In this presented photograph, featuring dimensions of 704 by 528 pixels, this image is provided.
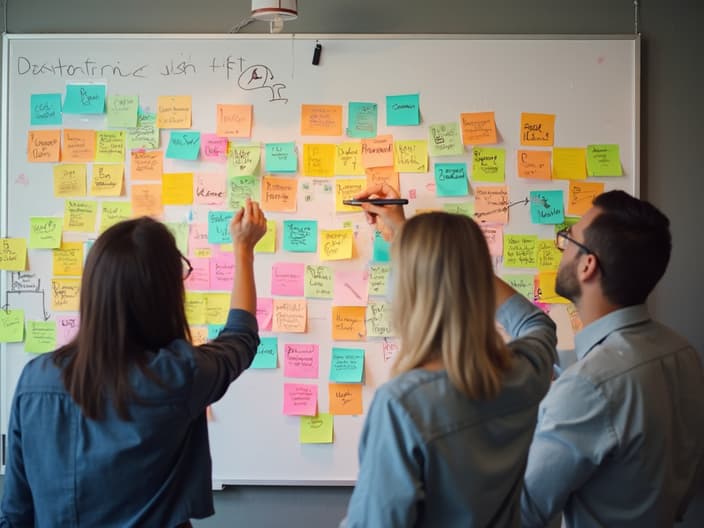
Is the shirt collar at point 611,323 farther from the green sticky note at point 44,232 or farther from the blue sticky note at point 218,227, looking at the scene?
the green sticky note at point 44,232

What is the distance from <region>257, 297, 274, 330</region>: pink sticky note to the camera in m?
2.45

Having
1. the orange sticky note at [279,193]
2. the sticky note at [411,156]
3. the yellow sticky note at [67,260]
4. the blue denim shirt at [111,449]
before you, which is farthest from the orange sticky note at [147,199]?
the blue denim shirt at [111,449]

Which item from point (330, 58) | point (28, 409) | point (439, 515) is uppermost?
point (330, 58)

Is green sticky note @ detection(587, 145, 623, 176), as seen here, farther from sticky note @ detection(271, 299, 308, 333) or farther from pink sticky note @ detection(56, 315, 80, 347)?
pink sticky note @ detection(56, 315, 80, 347)

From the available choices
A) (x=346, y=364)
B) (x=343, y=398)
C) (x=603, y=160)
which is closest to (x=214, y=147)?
(x=346, y=364)

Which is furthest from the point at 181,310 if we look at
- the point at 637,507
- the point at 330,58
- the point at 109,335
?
the point at 330,58

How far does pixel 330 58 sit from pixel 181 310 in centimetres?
141

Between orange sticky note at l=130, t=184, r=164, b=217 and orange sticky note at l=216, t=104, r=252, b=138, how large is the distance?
0.32 meters

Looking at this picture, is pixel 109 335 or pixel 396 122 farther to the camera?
pixel 396 122

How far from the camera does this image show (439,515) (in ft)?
3.58

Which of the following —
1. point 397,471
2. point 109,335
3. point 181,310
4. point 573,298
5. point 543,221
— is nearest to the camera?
point 397,471

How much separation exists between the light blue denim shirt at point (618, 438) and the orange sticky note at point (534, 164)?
3.47 ft

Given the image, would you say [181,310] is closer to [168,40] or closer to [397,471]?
[397,471]

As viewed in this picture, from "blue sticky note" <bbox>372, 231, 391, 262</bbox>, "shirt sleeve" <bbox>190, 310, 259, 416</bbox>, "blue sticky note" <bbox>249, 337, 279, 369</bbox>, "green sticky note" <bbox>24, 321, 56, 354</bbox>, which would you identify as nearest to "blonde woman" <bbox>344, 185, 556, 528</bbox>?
"shirt sleeve" <bbox>190, 310, 259, 416</bbox>
